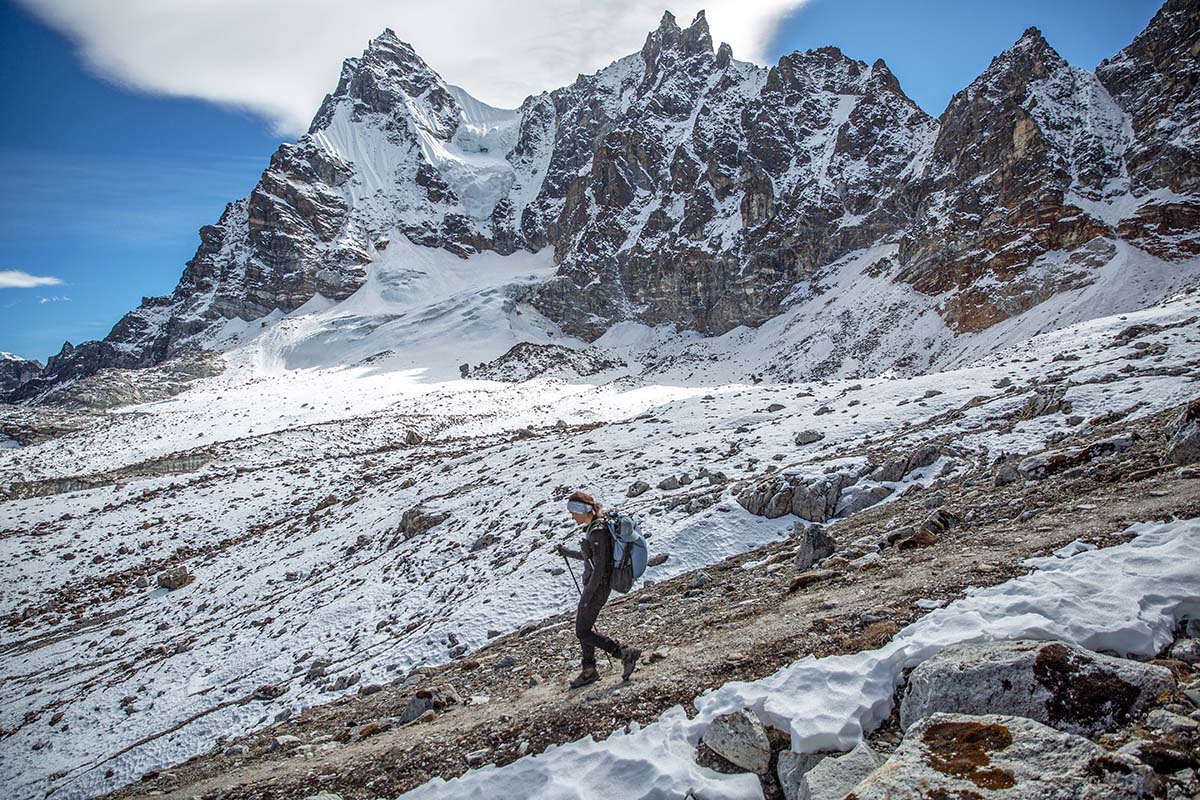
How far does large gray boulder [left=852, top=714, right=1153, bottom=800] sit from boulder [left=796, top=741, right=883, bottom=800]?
0.32 m

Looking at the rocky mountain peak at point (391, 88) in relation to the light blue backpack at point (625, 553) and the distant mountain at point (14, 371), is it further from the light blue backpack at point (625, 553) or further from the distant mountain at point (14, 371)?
the light blue backpack at point (625, 553)

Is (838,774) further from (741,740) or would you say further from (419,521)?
(419,521)

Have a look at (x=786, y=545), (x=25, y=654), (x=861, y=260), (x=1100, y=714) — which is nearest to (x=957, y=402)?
(x=786, y=545)

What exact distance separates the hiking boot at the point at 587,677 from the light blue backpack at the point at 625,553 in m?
0.89

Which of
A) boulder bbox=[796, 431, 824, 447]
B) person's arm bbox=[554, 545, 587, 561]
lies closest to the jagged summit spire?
boulder bbox=[796, 431, 824, 447]

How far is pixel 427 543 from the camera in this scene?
14.7 metres

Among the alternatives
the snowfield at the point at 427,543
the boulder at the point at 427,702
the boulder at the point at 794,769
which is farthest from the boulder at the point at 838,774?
the boulder at the point at 427,702

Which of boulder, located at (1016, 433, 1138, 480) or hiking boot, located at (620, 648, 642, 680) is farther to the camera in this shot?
boulder, located at (1016, 433, 1138, 480)

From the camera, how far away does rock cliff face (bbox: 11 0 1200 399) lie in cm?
4375

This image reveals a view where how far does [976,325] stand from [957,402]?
3374 cm

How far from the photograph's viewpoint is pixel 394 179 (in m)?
114

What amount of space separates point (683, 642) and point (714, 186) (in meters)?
85.4

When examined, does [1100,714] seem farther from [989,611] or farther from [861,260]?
[861,260]

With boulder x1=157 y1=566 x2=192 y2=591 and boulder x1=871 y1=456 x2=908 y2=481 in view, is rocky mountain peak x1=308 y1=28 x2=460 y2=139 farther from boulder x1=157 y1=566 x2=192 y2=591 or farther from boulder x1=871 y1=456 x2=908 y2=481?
boulder x1=871 y1=456 x2=908 y2=481
